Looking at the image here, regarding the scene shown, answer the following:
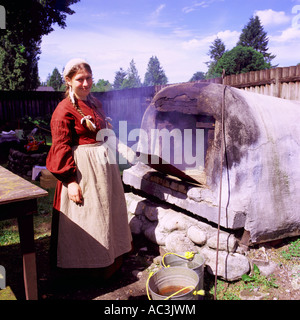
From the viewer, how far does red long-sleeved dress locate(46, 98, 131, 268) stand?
2.74 m

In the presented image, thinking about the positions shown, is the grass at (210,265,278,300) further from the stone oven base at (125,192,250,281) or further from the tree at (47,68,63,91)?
the tree at (47,68,63,91)

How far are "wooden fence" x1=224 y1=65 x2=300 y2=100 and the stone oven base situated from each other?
12.2ft

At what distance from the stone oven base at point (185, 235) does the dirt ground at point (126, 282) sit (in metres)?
0.16

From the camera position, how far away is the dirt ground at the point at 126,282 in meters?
2.81

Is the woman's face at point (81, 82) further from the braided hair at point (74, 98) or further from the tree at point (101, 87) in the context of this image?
the tree at point (101, 87)

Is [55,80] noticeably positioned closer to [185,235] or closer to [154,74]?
[154,74]

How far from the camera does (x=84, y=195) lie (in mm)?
2797

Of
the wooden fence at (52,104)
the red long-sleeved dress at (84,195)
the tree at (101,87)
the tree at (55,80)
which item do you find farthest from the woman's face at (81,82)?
the tree at (55,80)

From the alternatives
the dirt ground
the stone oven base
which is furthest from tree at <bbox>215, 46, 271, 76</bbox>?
the dirt ground

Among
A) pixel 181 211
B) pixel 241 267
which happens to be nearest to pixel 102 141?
pixel 181 211

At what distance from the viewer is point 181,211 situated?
3855 millimetres

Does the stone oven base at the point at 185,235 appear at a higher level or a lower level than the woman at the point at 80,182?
lower

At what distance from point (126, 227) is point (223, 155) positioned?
4.41ft

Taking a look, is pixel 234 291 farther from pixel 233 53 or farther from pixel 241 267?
pixel 233 53
